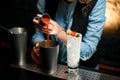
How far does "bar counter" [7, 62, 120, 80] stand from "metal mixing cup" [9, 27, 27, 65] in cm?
4

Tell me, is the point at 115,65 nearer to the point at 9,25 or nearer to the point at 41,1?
the point at 41,1

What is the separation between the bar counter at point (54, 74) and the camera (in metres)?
1.21

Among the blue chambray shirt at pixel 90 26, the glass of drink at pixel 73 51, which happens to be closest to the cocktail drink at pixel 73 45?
the glass of drink at pixel 73 51

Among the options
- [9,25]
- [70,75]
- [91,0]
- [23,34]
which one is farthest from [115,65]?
[9,25]

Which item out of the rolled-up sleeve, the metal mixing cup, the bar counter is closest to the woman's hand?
the metal mixing cup

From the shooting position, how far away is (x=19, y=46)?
4.29 feet

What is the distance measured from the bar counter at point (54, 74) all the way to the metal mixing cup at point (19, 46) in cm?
4

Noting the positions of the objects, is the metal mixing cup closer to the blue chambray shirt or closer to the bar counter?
the bar counter

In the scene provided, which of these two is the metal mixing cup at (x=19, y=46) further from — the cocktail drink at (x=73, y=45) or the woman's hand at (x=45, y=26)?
the cocktail drink at (x=73, y=45)

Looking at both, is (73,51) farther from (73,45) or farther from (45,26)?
(45,26)

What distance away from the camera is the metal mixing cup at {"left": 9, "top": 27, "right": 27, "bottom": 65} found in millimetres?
1293

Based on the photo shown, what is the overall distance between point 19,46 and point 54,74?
0.28 m

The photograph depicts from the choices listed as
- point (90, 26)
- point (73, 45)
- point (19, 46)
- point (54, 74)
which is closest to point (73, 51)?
point (73, 45)

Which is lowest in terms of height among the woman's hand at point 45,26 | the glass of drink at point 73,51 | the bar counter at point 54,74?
the bar counter at point 54,74
